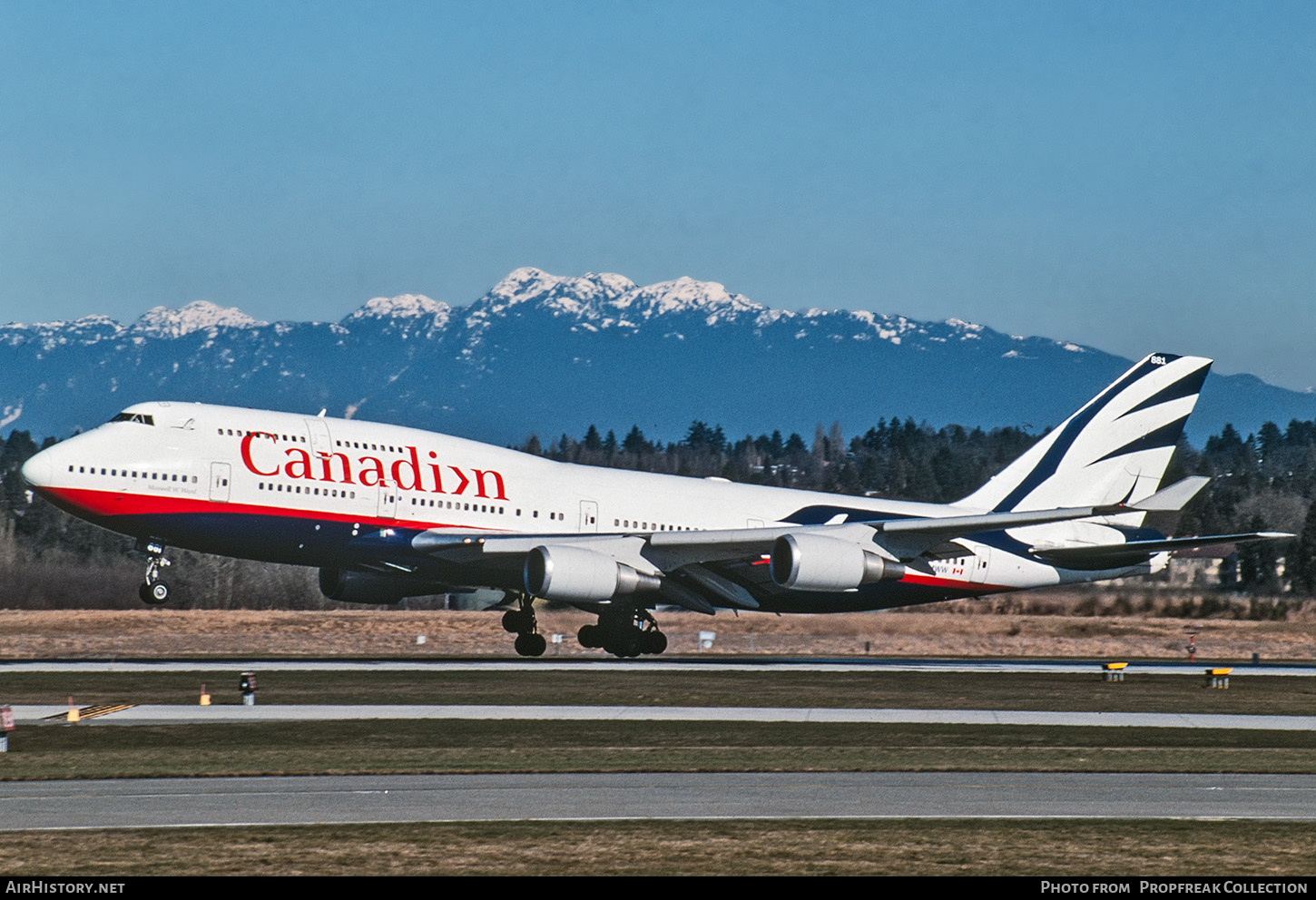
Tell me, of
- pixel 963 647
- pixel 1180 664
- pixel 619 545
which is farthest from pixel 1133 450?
pixel 619 545

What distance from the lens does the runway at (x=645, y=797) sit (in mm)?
18844

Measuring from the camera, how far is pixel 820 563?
1660 inches

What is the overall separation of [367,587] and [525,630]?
585 cm

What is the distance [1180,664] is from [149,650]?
1485 inches

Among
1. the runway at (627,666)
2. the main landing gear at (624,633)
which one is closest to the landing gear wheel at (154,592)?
the runway at (627,666)

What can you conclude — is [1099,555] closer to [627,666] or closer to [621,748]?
[627,666]

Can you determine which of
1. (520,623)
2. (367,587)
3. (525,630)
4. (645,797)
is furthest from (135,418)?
(645,797)

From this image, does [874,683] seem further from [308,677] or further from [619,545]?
[308,677]

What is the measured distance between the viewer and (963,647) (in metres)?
60.8

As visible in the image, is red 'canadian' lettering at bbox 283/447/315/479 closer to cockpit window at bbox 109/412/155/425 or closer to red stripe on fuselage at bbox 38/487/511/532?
red stripe on fuselage at bbox 38/487/511/532

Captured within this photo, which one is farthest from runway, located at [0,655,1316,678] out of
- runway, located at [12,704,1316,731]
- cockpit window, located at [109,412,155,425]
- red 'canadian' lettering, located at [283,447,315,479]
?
runway, located at [12,704,1316,731]

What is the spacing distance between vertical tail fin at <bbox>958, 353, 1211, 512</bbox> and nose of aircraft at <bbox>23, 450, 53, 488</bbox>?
29.4 meters

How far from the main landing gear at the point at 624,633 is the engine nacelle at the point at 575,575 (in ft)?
10.8

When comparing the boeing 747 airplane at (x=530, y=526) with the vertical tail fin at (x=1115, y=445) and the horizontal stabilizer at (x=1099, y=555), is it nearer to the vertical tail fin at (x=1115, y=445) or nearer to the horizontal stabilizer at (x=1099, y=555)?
the horizontal stabilizer at (x=1099, y=555)
